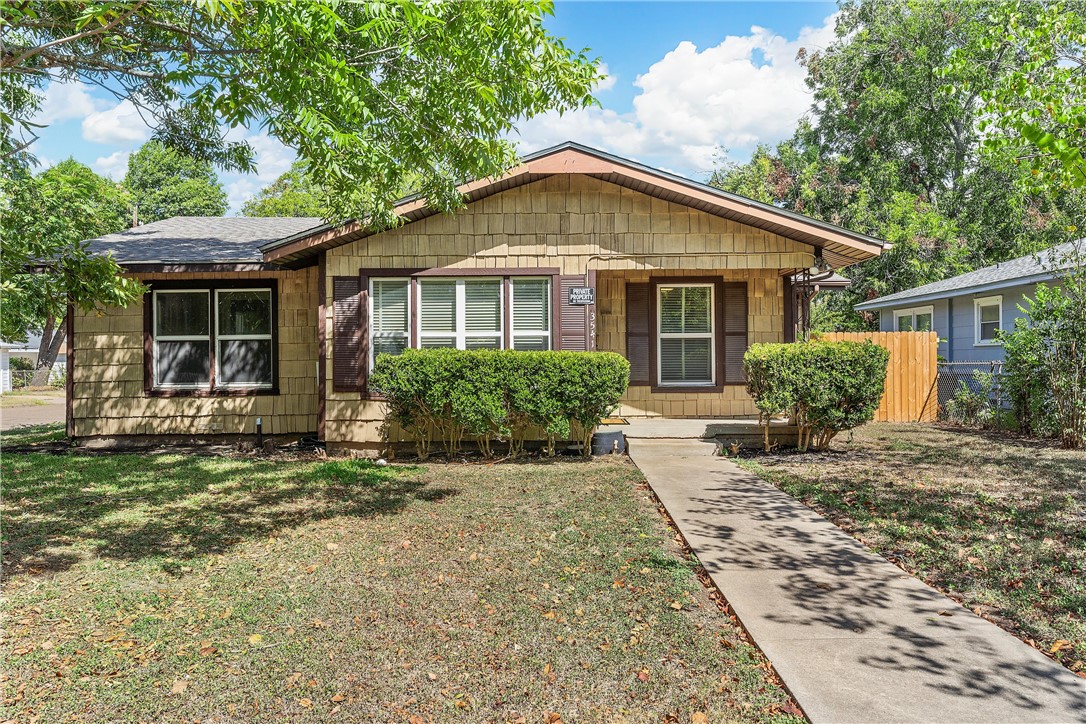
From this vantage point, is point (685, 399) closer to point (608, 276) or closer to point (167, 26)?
point (608, 276)

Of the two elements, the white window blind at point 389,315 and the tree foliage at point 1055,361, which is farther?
the tree foliage at point 1055,361

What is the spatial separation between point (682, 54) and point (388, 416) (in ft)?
44.2

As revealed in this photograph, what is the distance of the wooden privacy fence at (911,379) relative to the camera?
13336 millimetres

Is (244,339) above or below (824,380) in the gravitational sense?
above

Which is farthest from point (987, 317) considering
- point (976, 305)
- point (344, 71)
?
point (344, 71)

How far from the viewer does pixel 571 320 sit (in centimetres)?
888

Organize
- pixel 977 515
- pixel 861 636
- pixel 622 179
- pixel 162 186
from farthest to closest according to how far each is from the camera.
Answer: pixel 162 186 → pixel 622 179 → pixel 977 515 → pixel 861 636

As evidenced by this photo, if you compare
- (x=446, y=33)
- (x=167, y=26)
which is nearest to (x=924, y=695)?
(x=446, y=33)

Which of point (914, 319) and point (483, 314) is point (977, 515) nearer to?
point (483, 314)

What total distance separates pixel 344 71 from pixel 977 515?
654cm

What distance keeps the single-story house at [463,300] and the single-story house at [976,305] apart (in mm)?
6914

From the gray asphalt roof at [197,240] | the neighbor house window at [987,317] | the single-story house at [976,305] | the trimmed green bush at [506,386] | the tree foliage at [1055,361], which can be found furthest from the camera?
the neighbor house window at [987,317]

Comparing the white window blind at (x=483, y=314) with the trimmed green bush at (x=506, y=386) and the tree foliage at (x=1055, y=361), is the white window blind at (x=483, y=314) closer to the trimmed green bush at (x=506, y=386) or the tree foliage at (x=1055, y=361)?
the trimmed green bush at (x=506, y=386)

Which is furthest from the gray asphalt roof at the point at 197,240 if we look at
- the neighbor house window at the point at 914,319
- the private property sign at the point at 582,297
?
the neighbor house window at the point at 914,319
